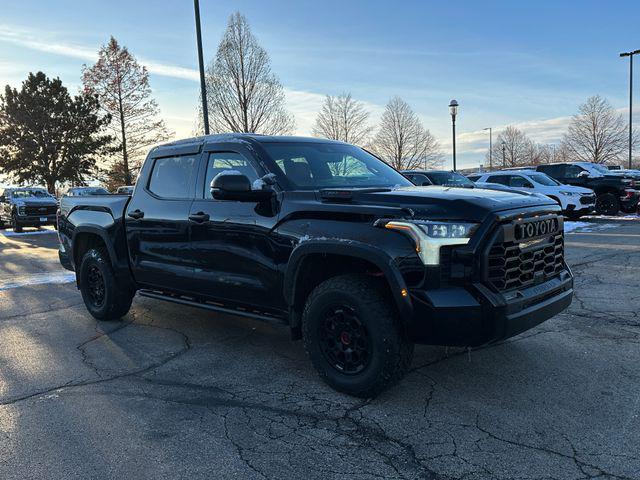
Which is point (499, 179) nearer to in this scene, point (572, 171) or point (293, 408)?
point (572, 171)

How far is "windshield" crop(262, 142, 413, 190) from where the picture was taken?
420 cm

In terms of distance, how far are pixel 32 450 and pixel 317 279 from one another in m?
2.06

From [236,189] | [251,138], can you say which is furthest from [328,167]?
[236,189]

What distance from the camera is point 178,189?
491cm

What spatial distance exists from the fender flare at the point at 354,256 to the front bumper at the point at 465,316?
0.24ft

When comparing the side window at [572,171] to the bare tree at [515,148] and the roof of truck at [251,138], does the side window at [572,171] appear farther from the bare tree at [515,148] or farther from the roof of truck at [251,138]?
the bare tree at [515,148]

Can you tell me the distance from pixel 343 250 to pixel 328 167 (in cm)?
126

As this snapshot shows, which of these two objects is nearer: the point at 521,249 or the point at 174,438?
the point at 174,438

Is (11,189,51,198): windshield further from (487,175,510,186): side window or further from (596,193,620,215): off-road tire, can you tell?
(596,193,620,215): off-road tire

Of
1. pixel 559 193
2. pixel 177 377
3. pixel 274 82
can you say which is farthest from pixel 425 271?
pixel 274 82

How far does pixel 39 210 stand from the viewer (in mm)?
20547

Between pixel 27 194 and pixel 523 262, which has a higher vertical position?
pixel 27 194

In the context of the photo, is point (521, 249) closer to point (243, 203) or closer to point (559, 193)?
point (243, 203)

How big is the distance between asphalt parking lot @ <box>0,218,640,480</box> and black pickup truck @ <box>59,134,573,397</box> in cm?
43
